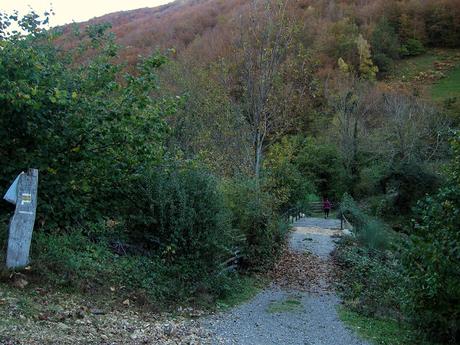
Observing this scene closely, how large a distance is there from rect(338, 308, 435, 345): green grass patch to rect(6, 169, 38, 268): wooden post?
6.47m

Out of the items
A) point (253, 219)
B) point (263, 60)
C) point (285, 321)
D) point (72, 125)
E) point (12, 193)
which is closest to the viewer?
point (12, 193)

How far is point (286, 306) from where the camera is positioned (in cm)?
1202

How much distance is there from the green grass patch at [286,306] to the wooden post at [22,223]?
565 cm

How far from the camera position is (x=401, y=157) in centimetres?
3744

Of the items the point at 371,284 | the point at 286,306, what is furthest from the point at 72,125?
the point at 371,284

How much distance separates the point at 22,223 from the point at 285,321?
5.61m

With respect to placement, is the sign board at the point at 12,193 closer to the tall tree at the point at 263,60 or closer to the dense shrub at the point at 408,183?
the tall tree at the point at 263,60

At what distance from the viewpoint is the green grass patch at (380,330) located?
9.52 meters

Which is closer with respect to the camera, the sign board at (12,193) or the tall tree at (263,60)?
the sign board at (12,193)

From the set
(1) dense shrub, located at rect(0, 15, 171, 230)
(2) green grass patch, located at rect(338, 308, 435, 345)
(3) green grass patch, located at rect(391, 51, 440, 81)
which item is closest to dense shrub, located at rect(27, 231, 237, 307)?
(1) dense shrub, located at rect(0, 15, 171, 230)

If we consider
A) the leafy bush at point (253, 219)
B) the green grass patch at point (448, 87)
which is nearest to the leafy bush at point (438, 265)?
the leafy bush at point (253, 219)

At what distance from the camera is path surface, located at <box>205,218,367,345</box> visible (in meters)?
8.70

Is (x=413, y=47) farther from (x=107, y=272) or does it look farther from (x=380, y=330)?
(x=107, y=272)

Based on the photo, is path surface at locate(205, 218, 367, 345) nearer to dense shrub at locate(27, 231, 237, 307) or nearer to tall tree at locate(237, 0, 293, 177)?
dense shrub at locate(27, 231, 237, 307)
